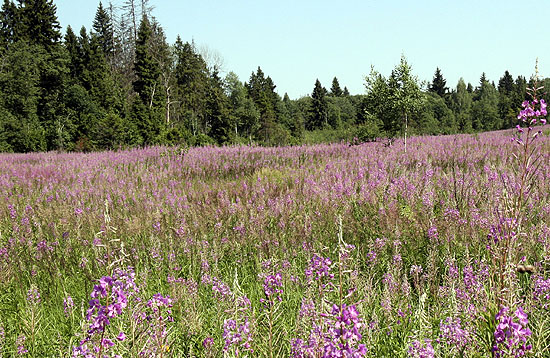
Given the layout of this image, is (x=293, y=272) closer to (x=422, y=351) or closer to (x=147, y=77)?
(x=422, y=351)

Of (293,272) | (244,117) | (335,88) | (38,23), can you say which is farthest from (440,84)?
(293,272)

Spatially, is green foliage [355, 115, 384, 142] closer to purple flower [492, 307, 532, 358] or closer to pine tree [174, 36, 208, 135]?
purple flower [492, 307, 532, 358]

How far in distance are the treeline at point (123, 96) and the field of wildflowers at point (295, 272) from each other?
1163 cm

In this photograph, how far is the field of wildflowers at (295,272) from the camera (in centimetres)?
162

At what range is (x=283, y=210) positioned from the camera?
5797 mm

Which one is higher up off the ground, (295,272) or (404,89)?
(404,89)

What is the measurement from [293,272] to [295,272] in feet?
0.44

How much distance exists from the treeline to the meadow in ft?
38.5

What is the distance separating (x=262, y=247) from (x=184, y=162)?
28.1ft

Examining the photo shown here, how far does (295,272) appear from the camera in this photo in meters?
3.73

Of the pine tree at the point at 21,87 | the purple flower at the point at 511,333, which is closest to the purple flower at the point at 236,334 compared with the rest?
the purple flower at the point at 511,333

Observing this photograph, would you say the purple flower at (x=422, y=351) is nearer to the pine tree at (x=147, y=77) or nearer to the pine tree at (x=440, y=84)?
the pine tree at (x=147, y=77)

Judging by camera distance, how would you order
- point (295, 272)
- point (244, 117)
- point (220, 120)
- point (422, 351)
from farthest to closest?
point (244, 117) → point (220, 120) → point (295, 272) → point (422, 351)

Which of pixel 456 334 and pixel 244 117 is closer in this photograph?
pixel 456 334
